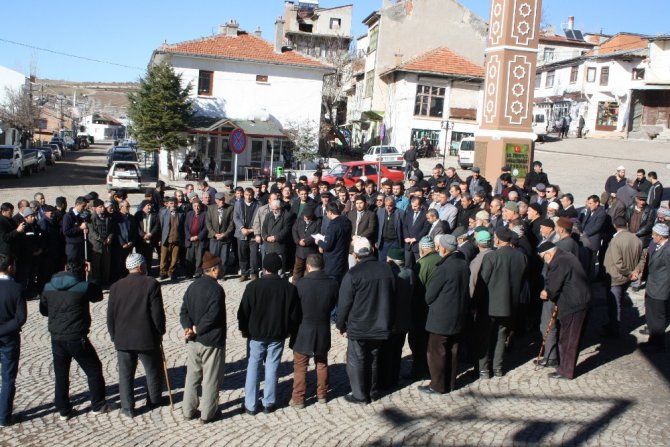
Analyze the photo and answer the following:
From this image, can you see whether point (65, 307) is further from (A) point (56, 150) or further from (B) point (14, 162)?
(A) point (56, 150)

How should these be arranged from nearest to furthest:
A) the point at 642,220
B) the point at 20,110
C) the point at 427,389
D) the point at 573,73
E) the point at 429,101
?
1. the point at 427,389
2. the point at 642,220
3. the point at 429,101
4. the point at 573,73
5. the point at 20,110

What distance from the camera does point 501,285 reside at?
26.7 ft

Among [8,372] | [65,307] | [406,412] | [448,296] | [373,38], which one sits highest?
[373,38]

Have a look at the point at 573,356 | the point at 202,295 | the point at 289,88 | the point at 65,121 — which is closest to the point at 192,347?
the point at 202,295

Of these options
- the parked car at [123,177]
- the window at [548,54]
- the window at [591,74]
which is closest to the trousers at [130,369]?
the parked car at [123,177]

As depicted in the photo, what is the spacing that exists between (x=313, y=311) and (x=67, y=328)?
2.56 metres

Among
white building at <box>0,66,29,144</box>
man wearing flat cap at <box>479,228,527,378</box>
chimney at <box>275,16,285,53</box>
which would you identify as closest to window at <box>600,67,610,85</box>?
chimney at <box>275,16,285,53</box>

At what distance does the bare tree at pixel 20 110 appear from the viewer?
2441 inches

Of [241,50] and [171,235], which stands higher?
[241,50]

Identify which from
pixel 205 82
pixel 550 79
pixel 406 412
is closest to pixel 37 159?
pixel 205 82

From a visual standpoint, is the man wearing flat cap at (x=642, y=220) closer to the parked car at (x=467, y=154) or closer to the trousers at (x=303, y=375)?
the trousers at (x=303, y=375)

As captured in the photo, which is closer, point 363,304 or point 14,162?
point 363,304

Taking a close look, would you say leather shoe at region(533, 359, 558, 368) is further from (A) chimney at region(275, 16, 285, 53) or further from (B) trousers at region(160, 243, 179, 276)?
(A) chimney at region(275, 16, 285, 53)

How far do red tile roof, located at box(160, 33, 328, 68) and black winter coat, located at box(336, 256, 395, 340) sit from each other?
3482cm
